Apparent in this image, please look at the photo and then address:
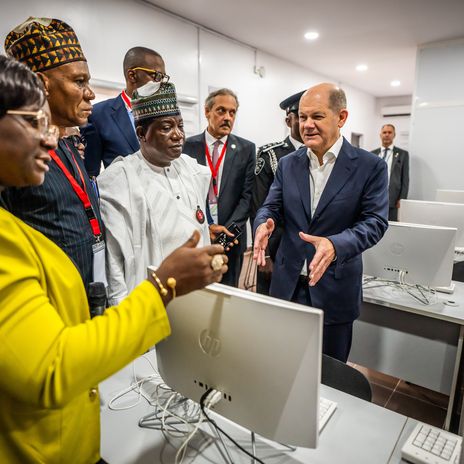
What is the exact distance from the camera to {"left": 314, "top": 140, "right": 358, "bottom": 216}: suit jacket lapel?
1738mm

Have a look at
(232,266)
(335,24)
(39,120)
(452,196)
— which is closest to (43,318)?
(39,120)

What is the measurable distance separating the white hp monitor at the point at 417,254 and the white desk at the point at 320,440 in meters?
1.21

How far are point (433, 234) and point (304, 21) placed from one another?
3768 mm

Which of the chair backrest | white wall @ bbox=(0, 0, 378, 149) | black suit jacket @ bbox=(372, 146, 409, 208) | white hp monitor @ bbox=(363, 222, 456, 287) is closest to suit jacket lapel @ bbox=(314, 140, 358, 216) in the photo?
white hp monitor @ bbox=(363, 222, 456, 287)

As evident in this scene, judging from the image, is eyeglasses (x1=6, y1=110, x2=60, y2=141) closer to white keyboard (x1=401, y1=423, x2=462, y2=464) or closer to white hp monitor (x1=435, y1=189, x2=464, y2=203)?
white keyboard (x1=401, y1=423, x2=462, y2=464)

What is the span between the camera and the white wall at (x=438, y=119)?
5242 mm

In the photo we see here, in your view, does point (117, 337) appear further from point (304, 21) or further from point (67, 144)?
point (304, 21)

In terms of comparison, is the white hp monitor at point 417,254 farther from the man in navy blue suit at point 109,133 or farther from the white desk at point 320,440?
the man in navy blue suit at point 109,133

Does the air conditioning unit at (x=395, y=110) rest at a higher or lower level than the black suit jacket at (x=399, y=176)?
higher

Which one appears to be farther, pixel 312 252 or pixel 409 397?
pixel 409 397

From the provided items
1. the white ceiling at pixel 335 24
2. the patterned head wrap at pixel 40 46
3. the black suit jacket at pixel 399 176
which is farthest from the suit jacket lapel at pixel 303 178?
the black suit jacket at pixel 399 176

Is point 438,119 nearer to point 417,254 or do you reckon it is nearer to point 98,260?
point 417,254

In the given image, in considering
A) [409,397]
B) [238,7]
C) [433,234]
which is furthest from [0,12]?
[409,397]

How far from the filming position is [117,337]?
26.0 inches
